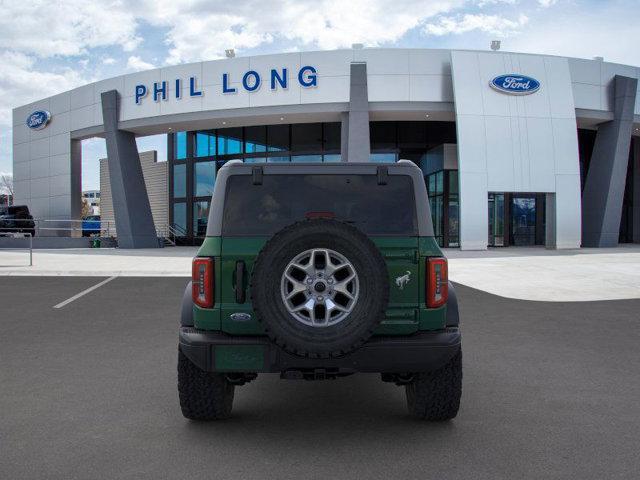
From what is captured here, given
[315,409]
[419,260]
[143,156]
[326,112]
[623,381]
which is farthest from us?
[143,156]

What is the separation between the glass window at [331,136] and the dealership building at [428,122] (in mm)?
81

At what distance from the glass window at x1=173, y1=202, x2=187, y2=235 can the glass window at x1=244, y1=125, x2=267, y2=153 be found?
21.4ft

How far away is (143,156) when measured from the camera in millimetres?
41219

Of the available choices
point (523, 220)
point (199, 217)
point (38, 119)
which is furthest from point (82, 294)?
point (38, 119)

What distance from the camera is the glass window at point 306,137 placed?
31.9 meters

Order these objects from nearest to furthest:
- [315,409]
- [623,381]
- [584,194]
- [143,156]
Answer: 1. [315,409]
2. [623,381]
3. [584,194]
4. [143,156]

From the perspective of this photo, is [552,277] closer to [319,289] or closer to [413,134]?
[319,289]

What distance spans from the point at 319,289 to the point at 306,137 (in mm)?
29363

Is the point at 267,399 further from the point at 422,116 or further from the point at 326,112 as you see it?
the point at 422,116

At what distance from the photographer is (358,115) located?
82.0 feet

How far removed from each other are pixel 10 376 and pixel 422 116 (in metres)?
24.3

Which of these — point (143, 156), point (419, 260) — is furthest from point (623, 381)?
point (143, 156)

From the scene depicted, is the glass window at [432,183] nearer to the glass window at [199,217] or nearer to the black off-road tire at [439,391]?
→ the glass window at [199,217]

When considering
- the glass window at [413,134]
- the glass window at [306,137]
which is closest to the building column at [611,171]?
the glass window at [413,134]
